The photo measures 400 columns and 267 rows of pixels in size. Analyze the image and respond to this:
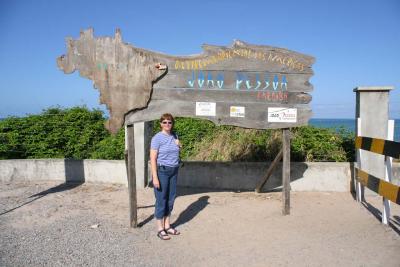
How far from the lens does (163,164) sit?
17.3 ft

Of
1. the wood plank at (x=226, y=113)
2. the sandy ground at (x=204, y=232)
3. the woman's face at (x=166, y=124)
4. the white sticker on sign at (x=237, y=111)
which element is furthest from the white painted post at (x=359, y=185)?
Answer: the woman's face at (x=166, y=124)

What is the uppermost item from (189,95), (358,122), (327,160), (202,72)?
(202,72)

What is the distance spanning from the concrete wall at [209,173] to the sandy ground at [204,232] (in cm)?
33

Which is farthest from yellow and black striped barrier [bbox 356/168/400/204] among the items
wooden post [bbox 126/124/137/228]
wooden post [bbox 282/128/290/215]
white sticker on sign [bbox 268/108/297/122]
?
wooden post [bbox 126/124/137/228]

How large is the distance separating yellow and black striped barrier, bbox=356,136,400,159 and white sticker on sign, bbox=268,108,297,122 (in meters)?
1.33

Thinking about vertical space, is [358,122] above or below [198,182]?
above

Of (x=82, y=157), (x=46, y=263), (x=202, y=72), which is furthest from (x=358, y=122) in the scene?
(x=82, y=157)

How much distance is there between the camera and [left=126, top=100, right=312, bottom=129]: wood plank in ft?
20.1

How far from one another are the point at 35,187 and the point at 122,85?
4.38 metres

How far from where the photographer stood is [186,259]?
462 centimetres

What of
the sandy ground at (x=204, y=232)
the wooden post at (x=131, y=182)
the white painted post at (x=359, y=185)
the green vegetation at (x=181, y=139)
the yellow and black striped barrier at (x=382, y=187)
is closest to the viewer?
the sandy ground at (x=204, y=232)

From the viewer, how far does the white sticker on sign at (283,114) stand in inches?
243

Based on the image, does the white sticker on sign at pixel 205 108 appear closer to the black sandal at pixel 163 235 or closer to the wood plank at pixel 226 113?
the wood plank at pixel 226 113

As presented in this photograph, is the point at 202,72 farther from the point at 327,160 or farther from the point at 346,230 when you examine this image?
the point at 327,160
